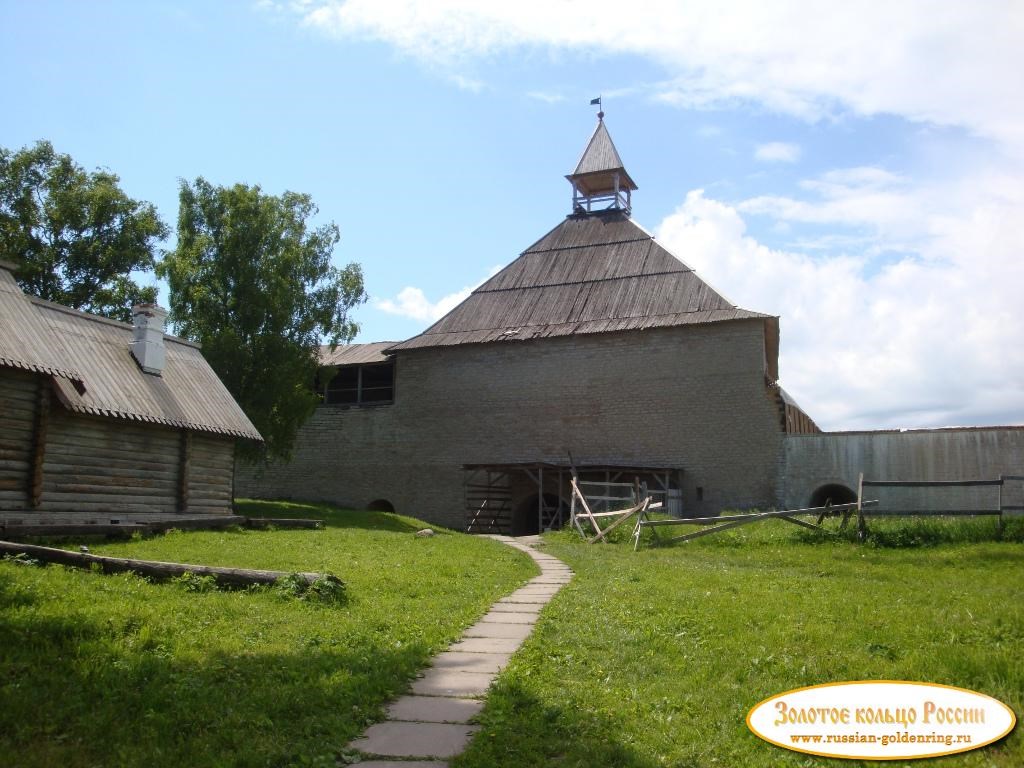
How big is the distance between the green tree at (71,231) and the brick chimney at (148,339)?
12055 mm

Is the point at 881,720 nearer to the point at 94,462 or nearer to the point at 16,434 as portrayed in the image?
the point at 16,434

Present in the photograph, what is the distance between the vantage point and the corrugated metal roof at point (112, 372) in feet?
53.7

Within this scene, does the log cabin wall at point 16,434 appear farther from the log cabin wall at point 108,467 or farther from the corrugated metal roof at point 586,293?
the corrugated metal roof at point 586,293

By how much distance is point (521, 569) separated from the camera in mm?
13945

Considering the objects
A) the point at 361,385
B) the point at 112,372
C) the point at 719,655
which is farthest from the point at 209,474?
the point at 719,655

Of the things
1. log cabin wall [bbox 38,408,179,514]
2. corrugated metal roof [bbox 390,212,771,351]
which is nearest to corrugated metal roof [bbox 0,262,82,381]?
log cabin wall [bbox 38,408,179,514]

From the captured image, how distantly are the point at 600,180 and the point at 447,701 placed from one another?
36069mm

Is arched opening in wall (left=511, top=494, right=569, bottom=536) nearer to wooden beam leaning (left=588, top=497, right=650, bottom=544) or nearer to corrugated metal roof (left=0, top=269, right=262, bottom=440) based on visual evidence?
wooden beam leaning (left=588, top=497, right=650, bottom=544)

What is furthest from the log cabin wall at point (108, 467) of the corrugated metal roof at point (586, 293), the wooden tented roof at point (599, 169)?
the wooden tented roof at point (599, 169)

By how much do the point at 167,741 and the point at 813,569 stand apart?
10964mm

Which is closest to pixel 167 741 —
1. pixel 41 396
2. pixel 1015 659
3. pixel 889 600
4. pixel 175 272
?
pixel 1015 659

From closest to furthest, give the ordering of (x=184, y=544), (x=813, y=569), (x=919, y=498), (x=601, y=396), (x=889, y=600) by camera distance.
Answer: (x=889, y=600)
(x=813, y=569)
(x=184, y=544)
(x=919, y=498)
(x=601, y=396)

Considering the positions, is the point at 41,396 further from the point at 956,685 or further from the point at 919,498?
the point at 919,498

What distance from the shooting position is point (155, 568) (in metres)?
9.94
